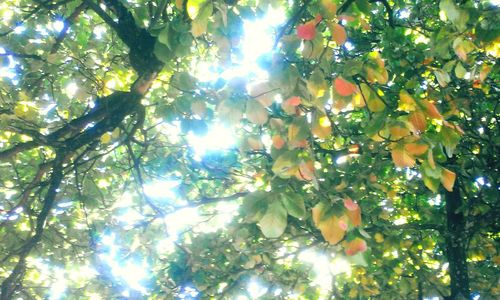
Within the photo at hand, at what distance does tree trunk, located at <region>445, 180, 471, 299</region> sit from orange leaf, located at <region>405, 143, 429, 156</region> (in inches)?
118

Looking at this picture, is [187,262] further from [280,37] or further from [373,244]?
[280,37]

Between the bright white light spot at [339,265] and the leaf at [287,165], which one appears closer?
the leaf at [287,165]

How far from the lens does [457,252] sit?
523 cm

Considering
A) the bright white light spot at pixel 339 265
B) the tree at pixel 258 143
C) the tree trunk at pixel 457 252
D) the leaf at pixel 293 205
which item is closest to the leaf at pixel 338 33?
the tree at pixel 258 143

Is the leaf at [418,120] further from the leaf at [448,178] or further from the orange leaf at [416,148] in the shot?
the leaf at [448,178]

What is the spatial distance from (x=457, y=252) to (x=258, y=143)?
3.52m

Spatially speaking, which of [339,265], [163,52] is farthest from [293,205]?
[339,265]

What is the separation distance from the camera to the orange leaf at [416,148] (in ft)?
7.61

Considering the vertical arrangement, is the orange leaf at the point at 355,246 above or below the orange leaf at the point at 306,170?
below

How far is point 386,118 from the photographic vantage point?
2.42m

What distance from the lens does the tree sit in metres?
2.43

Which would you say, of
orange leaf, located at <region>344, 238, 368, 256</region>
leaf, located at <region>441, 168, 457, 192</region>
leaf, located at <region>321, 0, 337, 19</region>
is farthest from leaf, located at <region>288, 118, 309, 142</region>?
leaf, located at <region>441, 168, 457, 192</region>

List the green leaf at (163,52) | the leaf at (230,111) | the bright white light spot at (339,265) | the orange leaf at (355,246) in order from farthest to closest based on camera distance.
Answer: the green leaf at (163,52), the bright white light spot at (339,265), the orange leaf at (355,246), the leaf at (230,111)

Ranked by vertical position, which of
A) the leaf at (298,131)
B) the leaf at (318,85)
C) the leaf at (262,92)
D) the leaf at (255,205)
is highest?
the leaf at (262,92)
